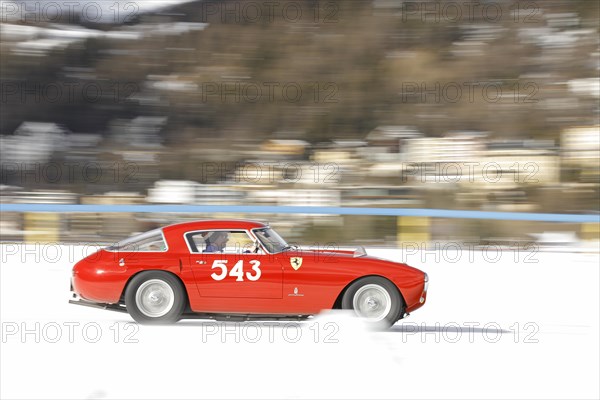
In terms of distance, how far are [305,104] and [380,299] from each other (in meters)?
18.8

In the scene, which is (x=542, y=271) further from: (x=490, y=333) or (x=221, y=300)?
(x=221, y=300)

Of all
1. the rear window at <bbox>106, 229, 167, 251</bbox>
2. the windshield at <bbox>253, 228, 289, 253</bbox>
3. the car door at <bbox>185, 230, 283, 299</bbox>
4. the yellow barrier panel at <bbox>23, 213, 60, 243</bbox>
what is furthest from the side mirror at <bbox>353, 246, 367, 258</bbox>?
the yellow barrier panel at <bbox>23, 213, 60, 243</bbox>

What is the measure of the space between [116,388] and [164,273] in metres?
2.14

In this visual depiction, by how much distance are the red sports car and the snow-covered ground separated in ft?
0.53

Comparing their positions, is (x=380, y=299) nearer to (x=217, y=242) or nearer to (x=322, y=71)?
(x=217, y=242)

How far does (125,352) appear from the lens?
19.0 ft

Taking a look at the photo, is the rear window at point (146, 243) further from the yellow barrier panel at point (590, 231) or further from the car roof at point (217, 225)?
the yellow barrier panel at point (590, 231)

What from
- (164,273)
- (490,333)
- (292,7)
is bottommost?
(490,333)

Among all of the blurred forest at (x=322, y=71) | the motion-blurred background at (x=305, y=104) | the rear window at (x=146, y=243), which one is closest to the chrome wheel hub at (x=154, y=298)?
the rear window at (x=146, y=243)

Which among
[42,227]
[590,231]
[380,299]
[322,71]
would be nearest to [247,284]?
[380,299]

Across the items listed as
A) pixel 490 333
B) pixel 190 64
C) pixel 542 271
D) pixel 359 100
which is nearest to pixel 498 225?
pixel 542 271

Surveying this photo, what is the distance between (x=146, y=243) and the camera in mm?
7188

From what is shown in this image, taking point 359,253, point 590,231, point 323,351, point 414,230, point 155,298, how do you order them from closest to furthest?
1. point 323,351
2. point 155,298
3. point 359,253
4. point 590,231
5. point 414,230

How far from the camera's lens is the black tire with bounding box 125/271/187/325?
6.88 meters
